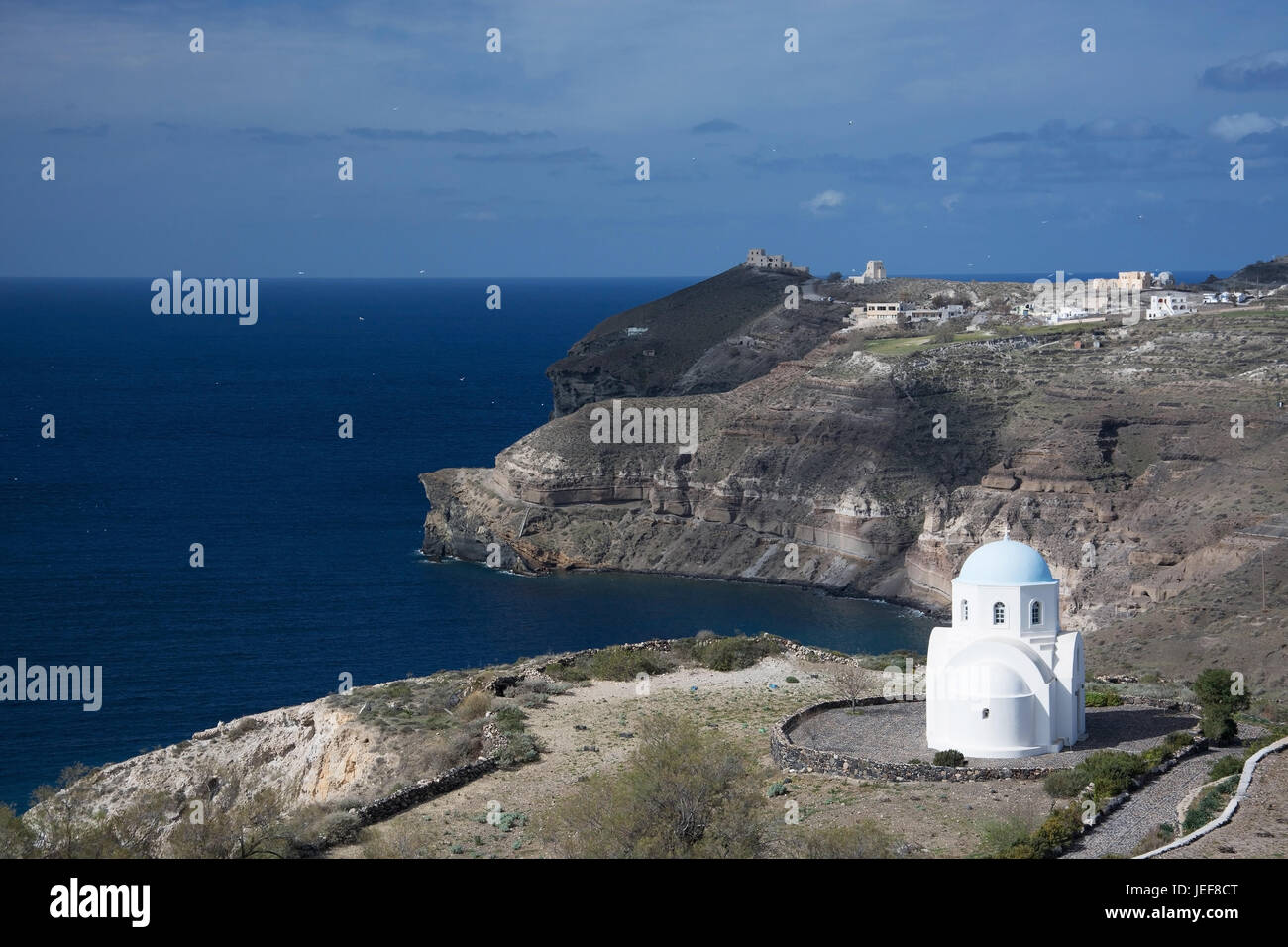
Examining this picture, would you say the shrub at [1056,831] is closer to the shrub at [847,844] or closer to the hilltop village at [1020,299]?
the shrub at [847,844]

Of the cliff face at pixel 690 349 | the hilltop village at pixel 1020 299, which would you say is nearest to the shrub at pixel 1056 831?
the hilltop village at pixel 1020 299

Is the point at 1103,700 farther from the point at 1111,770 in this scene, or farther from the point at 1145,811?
the point at 1145,811

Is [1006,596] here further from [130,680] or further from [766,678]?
[130,680]

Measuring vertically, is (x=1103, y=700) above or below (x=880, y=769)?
above

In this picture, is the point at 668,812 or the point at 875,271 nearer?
the point at 668,812

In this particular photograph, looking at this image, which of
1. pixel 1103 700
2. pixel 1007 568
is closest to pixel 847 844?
pixel 1007 568

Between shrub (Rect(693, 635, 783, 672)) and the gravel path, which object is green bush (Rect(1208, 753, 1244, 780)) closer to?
the gravel path

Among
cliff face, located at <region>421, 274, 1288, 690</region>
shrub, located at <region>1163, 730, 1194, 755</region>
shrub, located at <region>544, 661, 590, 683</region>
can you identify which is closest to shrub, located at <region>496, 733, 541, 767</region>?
shrub, located at <region>544, 661, 590, 683</region>
